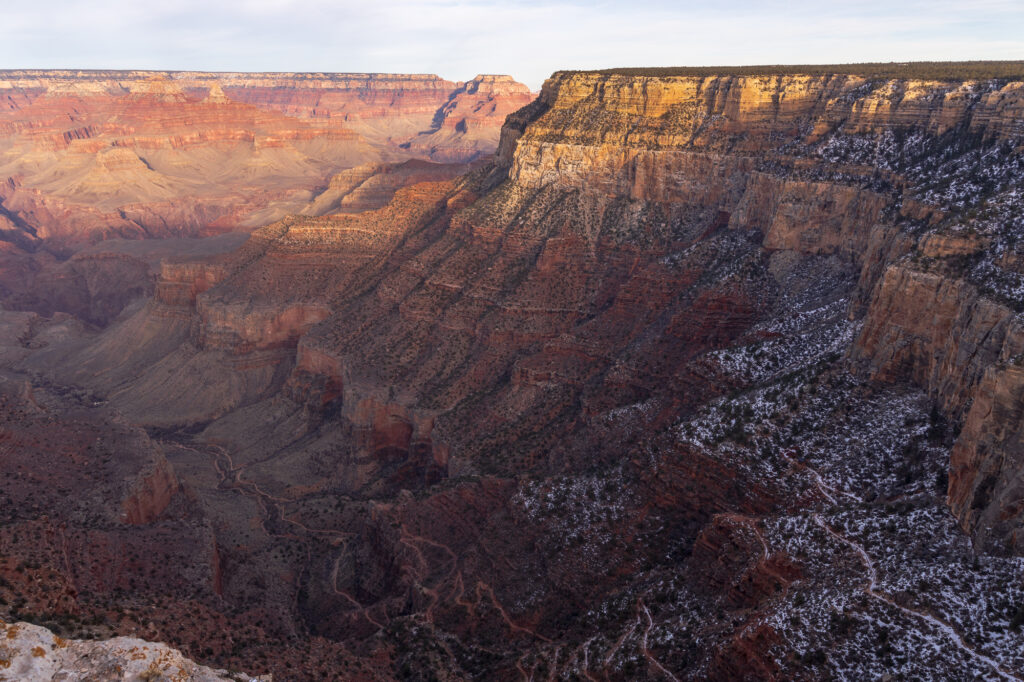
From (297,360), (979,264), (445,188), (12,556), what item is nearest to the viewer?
(12,556)

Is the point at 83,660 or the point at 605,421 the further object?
the point at 605,421

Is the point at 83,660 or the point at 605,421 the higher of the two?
the point at 83,660

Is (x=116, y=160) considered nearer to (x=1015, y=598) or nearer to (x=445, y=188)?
(x=445, y=188)

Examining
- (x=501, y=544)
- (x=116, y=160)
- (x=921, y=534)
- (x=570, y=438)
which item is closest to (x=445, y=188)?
(x=570, y=438)

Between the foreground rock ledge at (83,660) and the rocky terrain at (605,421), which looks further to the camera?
the rocky terrain at (605,421)

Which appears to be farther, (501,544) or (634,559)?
(501,544)

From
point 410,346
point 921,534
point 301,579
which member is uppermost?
point 921,534

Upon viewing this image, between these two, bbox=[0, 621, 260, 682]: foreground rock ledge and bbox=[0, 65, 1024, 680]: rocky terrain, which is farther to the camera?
bbox=[0, 65, 1024, 680]: rocky terrain

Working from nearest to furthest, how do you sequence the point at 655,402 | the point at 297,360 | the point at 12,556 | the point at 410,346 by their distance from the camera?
the point at 12,556
the point at 655,402
the point at 410,346
the point at 297,360
